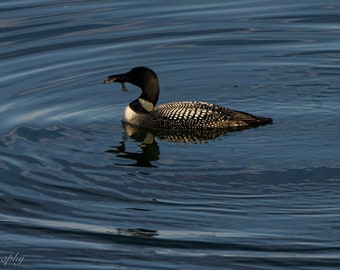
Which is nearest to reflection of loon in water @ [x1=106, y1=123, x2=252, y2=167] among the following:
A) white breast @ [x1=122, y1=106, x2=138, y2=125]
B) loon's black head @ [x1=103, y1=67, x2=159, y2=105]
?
white breast @ [x1=122, y1=106, x2=138, y2=125]

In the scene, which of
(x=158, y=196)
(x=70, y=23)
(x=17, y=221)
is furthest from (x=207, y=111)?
(x=70, y=23)

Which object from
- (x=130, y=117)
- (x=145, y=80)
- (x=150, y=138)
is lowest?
(x=150, y=138)

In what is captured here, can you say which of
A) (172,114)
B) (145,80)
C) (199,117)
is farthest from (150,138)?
(145,80)

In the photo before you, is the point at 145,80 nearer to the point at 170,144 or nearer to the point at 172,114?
the point at 172,114

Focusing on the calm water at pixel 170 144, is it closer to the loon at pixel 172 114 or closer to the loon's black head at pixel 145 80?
the loon at pixel 172 114

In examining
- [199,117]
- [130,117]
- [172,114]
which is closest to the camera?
[199,117]

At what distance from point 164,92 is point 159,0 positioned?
15.7ft

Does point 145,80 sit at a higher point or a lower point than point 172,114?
higher

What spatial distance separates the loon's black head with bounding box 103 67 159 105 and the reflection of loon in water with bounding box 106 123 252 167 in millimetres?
517

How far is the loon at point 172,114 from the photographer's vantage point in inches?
567

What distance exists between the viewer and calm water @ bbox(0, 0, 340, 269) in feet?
35.1

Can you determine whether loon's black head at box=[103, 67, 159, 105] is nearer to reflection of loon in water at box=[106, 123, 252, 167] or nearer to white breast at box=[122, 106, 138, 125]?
white breast at box=[122, 106, 138, 125]

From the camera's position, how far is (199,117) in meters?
14.5

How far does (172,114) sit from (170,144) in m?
0.70
